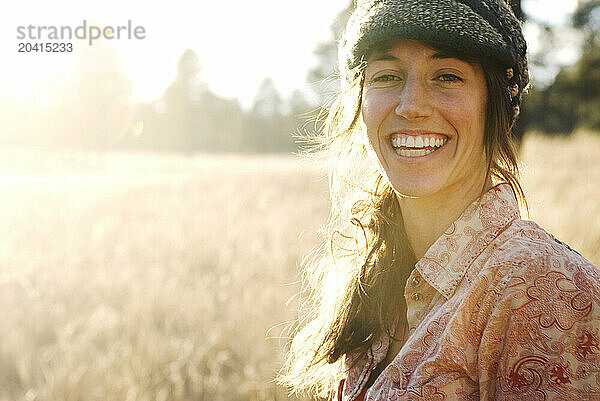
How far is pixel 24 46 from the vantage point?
16.1 ft

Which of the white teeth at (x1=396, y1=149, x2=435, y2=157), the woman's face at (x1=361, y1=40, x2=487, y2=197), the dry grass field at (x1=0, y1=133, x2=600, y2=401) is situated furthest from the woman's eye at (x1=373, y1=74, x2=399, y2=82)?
the dry grass field at (x1=0, y1=133, x2=600, y2=401)

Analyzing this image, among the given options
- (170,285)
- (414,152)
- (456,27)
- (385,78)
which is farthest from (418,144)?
(170,285)

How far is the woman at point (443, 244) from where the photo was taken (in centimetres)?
145

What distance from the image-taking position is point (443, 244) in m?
1.91

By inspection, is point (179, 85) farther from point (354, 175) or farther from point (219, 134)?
point (354, 175)

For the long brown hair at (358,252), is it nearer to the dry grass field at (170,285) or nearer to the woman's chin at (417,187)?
the woman's chin at (417,187)

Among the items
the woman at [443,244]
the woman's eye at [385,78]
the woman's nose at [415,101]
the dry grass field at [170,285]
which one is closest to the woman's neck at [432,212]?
the woman at [443,244]

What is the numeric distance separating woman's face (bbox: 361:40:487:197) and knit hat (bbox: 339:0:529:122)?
8cm

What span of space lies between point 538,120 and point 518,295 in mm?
21944

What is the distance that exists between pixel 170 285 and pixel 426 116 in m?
4.25

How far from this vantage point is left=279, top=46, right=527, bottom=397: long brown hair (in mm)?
2072

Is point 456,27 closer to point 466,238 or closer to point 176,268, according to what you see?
point 466,238

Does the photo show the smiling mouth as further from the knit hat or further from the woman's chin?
the knit hat

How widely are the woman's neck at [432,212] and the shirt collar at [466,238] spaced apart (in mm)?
72
